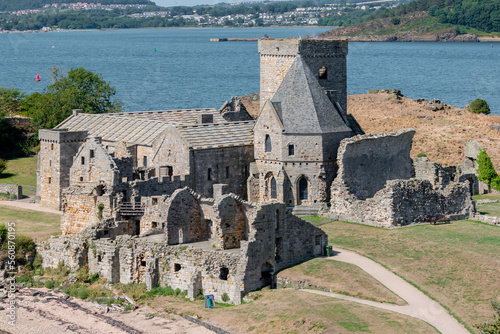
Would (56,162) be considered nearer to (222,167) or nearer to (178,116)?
(178,116)

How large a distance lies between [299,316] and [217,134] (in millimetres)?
19321

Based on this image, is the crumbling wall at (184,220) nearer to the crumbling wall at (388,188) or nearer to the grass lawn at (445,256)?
the grass lawn at (445,256)

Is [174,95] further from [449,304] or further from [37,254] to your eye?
[449,304]

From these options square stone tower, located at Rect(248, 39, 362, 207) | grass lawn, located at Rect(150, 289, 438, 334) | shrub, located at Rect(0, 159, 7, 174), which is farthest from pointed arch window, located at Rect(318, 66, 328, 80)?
shrub, located at Rect(0, 159, 7, 174)

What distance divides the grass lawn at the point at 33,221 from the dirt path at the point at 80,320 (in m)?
7.23

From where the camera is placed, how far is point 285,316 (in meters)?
37.8

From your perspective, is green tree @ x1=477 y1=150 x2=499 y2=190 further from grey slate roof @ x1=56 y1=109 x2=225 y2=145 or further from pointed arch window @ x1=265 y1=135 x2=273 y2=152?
grey slate roof @ x1=56 y1=109 x2=225 y2=145

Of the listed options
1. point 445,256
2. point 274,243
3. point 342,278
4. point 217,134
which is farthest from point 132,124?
point 445,256

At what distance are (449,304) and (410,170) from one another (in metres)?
20.5

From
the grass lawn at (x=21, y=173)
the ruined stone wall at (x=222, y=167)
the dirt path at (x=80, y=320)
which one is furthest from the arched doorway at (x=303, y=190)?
the grass lawn at (x=21, y=173)

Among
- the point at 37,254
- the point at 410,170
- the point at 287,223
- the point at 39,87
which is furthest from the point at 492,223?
the point at 39,87

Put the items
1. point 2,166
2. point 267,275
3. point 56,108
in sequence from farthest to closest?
1. point 56,108
2. point 2,166
3. point 267,275

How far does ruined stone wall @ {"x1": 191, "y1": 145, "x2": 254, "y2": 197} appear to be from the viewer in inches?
2076

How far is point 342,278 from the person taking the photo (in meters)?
41.0
